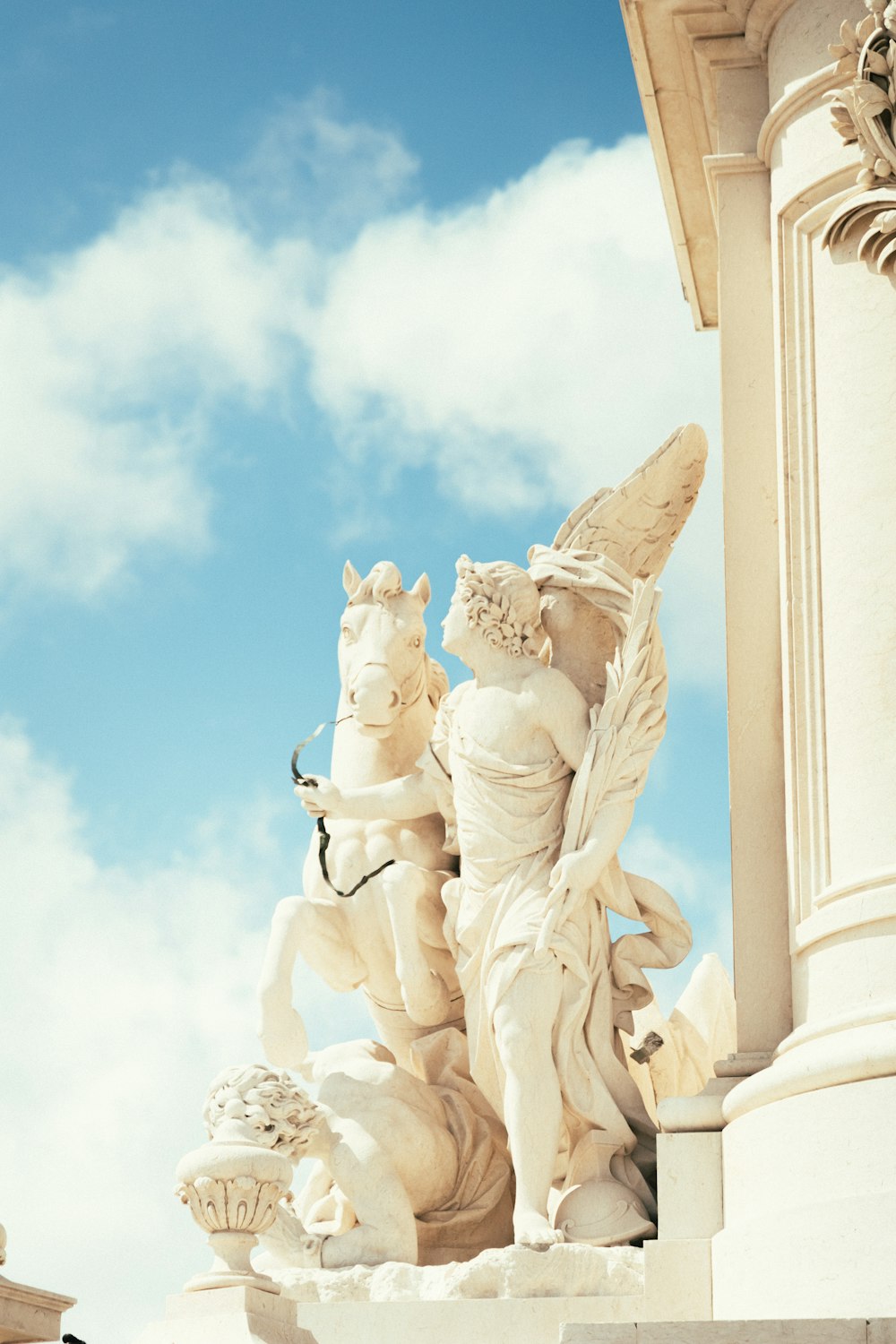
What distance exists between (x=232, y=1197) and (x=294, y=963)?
1.84 metres

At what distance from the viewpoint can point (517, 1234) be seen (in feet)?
31.6

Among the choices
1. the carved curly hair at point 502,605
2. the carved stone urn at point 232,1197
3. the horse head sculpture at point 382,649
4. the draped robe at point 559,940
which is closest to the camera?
the carved stone urn at point 232,1197

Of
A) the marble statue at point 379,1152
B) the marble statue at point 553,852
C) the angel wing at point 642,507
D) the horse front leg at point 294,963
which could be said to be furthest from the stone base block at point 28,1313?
the angel wing at point 642,507

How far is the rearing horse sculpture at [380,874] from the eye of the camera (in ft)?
35.0

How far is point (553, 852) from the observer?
10234 millimetres

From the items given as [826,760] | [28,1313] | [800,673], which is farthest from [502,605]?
[28,1313]

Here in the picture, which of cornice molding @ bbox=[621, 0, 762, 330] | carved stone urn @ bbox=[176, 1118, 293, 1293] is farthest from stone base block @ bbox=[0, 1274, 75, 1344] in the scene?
cornice molding @ bbox=[621, 0, 762, 330]

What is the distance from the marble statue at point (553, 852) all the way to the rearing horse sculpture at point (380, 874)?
0.18 meters

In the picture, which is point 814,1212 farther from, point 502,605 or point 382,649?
point 382,649

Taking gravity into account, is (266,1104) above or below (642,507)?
below

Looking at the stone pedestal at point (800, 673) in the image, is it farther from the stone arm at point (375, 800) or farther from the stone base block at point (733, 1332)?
the stone arm at point (375, 800)

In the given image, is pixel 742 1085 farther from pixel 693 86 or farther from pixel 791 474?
pixel 693 86

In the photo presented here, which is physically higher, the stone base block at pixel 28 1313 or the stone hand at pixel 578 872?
the stone hand at pixel 578 872

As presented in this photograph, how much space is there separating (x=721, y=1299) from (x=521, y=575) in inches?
138
